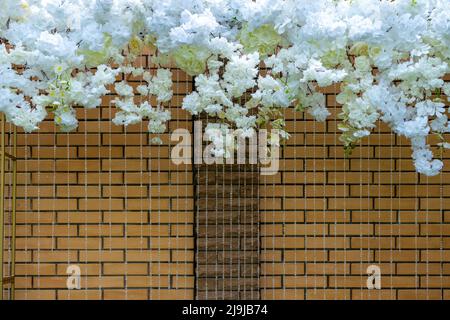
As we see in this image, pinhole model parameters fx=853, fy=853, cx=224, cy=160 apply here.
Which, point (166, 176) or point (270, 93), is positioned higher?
point (270, 93)

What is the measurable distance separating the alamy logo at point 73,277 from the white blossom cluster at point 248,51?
1.21m

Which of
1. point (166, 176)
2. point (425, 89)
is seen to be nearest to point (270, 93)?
point (425, 89)

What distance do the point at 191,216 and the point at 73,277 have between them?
0.87 metres

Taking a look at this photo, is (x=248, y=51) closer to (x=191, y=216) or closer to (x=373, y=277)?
(x=191, y=216)

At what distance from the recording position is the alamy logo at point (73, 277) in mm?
5551

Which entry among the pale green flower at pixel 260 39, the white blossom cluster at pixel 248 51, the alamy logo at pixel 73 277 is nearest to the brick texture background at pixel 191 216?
the alamy logo at pixel 73 277

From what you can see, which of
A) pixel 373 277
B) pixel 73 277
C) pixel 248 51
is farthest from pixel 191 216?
pixel 248 51

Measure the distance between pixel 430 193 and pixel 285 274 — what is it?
1.09 m

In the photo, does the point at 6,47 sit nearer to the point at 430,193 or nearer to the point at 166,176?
the point at 166,176

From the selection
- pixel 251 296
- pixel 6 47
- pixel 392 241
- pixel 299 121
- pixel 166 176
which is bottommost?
pixel 251 296

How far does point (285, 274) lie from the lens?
18.2 ft

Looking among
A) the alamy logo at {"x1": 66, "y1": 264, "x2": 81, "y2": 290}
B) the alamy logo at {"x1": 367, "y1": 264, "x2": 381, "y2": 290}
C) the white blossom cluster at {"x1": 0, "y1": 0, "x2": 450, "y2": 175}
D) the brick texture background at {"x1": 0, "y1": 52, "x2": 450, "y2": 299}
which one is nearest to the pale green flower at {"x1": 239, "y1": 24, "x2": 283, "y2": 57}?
the white blossom cluster at {"x1": 0, "y1": 0, "x2": 450, "y2": 175}

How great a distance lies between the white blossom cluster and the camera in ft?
14.3

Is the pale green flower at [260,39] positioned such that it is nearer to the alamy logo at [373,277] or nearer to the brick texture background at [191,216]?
the brick texture background at [191,216]
